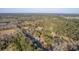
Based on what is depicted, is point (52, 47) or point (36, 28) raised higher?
point (36, 28)

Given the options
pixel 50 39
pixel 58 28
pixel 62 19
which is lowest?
pixel 50 39

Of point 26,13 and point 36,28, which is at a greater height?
point 26,13

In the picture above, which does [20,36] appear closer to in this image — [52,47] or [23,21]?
[23,21]

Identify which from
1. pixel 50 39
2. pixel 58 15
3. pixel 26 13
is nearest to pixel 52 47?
pixel 50 39
